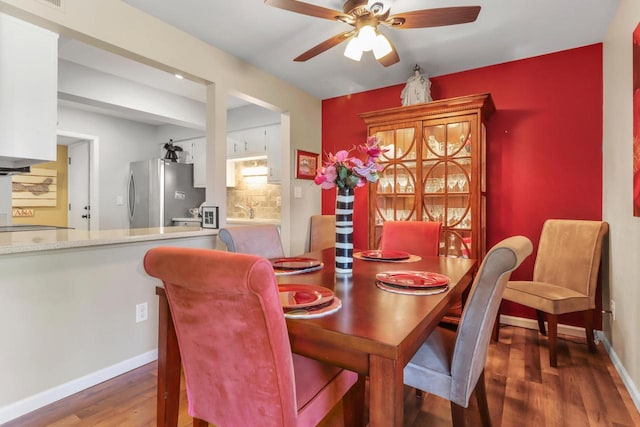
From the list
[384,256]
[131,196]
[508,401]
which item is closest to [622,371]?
[508,401]

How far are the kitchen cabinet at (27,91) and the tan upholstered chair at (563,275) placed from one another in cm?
329

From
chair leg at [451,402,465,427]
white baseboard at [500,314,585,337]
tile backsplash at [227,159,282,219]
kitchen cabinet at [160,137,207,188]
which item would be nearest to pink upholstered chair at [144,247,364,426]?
chair leg at [451,402,465,427]

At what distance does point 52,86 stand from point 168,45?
76 centimetres

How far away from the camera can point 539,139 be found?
280 centimetres

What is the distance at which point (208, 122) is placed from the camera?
2639 mm

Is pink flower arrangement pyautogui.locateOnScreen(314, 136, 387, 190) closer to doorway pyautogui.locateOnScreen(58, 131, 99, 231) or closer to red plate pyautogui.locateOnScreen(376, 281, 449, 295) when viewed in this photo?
red plate pyautogui.locateOnScreen(376, 281, 449, 295)

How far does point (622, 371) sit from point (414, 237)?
1425 mm

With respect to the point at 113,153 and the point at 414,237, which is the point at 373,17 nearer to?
the point at 414,237

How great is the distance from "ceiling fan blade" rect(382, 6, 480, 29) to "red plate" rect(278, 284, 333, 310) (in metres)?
1.45

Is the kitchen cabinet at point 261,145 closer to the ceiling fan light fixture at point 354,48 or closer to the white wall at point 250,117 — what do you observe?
the white wall at point 250,117

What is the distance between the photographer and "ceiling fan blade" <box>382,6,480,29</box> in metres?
1.61

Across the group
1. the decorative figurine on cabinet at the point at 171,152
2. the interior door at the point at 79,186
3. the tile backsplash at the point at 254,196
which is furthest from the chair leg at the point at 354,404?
the interior door at the point at 79,186

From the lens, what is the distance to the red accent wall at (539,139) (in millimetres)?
2613

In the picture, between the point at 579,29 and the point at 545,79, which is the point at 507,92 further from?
the point at 579,29
